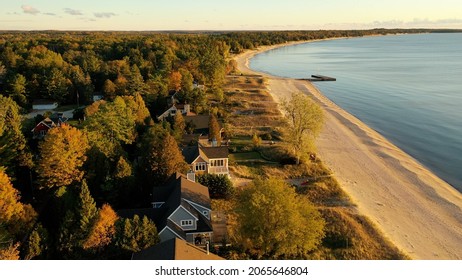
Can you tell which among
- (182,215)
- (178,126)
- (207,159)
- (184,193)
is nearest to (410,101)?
(178,126)

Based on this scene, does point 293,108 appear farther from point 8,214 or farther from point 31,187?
point 8,214

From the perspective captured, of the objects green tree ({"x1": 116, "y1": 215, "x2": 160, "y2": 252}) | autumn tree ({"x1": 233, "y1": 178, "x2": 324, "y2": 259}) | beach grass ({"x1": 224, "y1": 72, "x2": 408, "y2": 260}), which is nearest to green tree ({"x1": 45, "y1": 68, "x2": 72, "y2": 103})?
beach grass ({"x1": 224, "y1": 72, "x2": 408, "y2": 260})

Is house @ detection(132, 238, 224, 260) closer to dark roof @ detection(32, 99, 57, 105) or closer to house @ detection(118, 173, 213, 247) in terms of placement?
house @ detection(118, 173, 213, 247)

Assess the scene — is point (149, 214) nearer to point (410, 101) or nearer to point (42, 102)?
point (42, 102)

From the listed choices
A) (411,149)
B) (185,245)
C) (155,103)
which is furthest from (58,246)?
(411,149)

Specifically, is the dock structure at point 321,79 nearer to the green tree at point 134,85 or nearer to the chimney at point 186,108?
the green tree at point 134,85

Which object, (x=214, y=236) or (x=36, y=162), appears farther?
(x=36, y=162)

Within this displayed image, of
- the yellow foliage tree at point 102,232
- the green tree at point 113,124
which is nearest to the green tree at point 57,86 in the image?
the green tree at point 113,124
